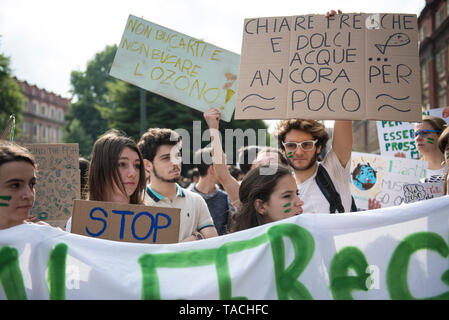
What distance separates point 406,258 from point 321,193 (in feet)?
2.87

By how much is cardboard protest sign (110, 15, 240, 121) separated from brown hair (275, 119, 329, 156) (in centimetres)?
53

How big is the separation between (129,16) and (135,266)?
2.39 meters

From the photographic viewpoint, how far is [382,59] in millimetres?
2934

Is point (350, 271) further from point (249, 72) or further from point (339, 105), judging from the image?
point (249, 72)

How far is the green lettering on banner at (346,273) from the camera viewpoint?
6.44ft

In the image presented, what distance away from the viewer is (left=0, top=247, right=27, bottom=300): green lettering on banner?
1.98m

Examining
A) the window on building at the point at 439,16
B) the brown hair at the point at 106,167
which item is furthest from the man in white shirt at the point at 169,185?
the window on building at the point at 439,16

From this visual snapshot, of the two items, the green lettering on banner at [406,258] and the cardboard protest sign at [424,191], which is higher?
the cardboard protest sign at [424,191]

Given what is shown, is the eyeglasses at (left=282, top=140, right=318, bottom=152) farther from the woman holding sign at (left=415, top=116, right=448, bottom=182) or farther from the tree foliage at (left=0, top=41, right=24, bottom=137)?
the tree foliage at (left=0, top=41, right=24, bottom=137)

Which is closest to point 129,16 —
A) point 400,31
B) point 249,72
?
point 249,72

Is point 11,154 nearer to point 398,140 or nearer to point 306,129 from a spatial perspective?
point 306,129

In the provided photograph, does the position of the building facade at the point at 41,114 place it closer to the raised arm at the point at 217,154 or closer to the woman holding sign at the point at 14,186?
the raised arm at the point at 217,154

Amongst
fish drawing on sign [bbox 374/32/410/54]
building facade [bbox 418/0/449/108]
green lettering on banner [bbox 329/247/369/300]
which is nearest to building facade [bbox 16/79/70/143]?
building facade [bbox 418/0/449/108]

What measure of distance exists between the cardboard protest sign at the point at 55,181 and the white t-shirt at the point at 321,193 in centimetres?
168
